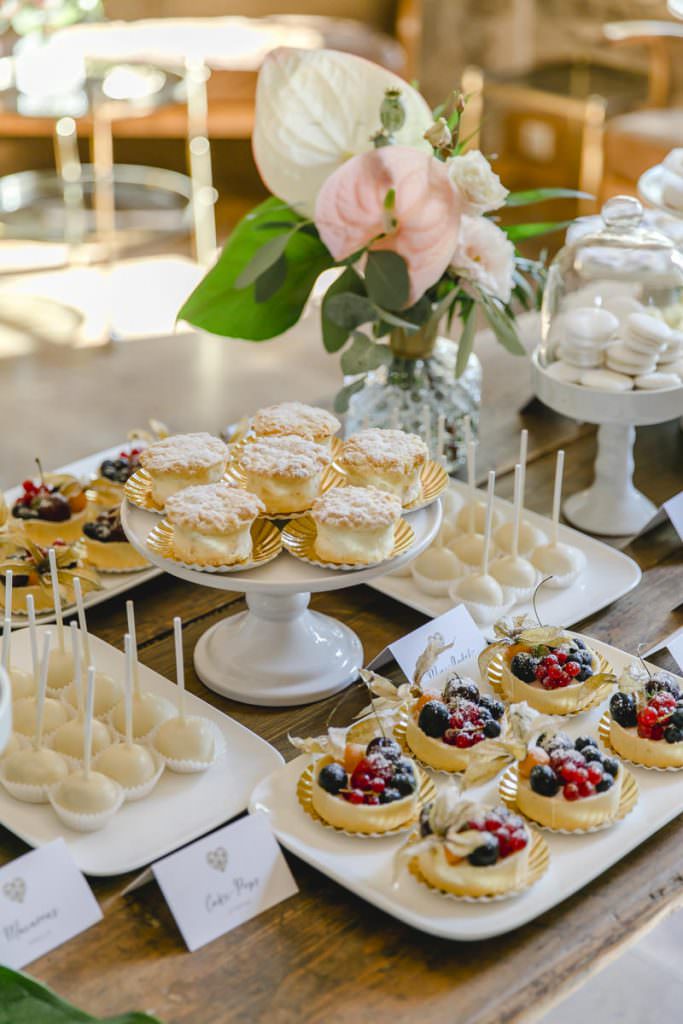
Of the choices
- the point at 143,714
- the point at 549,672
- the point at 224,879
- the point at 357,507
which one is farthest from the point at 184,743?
the point at 549,672

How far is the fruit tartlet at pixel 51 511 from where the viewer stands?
1.72 metres

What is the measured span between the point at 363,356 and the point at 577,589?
17.0 inches

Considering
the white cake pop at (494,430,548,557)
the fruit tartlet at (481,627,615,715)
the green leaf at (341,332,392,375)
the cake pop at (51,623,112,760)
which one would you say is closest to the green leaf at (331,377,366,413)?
the green leaf at (341,332,392,375)

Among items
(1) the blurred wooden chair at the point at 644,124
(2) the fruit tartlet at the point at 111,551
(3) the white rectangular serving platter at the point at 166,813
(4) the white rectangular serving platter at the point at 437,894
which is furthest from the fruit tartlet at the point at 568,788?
(1) the blurred wooden chair at the point at 644,124

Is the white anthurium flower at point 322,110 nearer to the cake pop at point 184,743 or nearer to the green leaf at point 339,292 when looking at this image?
the green leaf at point 339,292

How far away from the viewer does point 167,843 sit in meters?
1.20

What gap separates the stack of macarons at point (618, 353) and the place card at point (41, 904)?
997 mm

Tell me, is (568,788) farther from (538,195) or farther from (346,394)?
(538,195)

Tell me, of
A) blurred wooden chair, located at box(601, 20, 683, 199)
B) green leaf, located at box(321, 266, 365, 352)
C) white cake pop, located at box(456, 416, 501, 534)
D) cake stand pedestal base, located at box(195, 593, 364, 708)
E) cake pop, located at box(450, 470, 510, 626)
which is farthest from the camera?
blurred wooden chair, located at box(601, 20, 683, 199)

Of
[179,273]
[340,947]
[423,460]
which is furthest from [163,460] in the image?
[179,273]

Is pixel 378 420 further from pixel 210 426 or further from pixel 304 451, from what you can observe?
pixel 210 426

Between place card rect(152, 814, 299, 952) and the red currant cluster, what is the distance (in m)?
0.36

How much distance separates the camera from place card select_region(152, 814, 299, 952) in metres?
1.11

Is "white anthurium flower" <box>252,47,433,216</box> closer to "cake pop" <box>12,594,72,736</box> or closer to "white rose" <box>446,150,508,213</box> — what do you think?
"white rose" <box>446,150,508,213</box>
